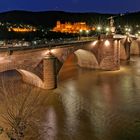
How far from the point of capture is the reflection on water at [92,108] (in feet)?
63.5

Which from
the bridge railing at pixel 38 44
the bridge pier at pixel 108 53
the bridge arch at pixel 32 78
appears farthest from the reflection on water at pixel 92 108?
the bridge railing at pixel 38 44

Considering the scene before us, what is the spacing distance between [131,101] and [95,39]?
17.7m

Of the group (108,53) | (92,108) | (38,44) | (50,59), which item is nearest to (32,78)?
(50,59)

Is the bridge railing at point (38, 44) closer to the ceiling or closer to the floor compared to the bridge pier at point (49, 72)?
closer to the ceiling

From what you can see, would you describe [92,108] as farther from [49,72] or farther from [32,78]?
[32,78]

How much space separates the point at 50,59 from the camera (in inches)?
A: 1184

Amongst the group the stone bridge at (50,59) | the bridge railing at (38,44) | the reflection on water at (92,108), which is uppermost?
the bridge railing at (38,44)

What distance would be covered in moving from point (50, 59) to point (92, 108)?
842cm

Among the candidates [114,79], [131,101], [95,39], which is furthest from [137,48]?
[131,101]

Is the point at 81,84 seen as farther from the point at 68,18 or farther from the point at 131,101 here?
the point at 68,18

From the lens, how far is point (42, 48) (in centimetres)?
3012

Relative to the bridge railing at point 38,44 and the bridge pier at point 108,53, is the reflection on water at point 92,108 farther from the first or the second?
the bridge railing at point 38,44

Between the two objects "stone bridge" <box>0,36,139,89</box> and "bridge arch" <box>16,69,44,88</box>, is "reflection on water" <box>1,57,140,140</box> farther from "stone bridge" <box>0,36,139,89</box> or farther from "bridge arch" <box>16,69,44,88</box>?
"stone bridge" <box>0,36,139,89</box>

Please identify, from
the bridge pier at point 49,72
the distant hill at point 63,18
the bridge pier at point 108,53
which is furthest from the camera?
the distant hill at point 63,18
